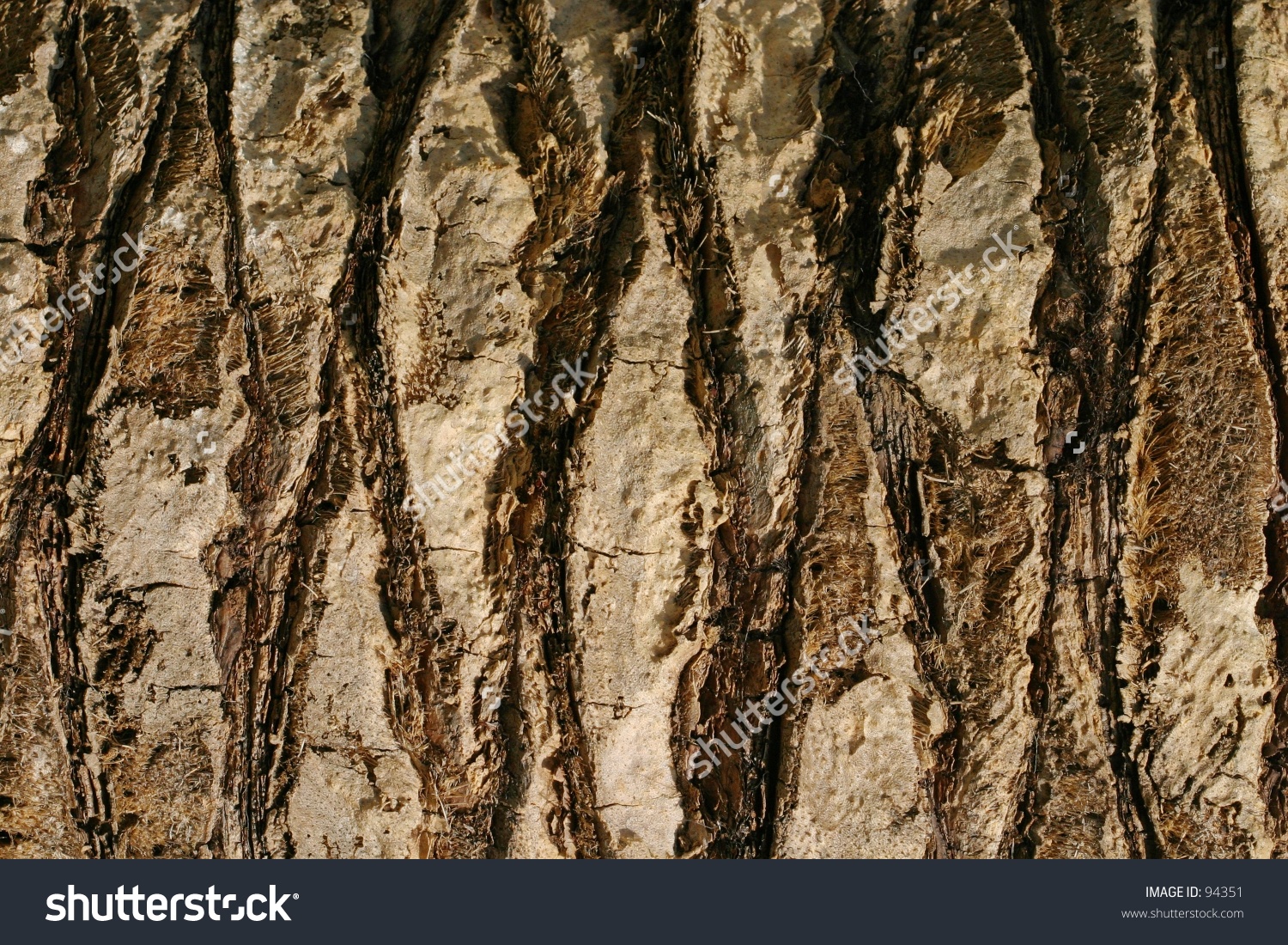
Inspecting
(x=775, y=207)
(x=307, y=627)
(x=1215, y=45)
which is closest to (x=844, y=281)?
(x=775, y=207)

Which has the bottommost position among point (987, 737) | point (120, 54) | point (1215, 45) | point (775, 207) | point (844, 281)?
point (987, 737)

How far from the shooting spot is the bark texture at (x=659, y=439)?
70.2 inches

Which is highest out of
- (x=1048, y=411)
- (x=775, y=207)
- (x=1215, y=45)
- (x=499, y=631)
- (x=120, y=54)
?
(x=120, y=54)

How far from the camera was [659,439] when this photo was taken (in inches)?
70.6

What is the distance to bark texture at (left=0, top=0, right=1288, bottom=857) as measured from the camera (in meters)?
1.78

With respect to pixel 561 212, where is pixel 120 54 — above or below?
above

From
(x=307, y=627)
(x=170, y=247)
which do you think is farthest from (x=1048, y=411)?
(x=170, y=247)

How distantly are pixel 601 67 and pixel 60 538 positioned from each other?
156 cm

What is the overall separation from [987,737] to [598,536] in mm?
949

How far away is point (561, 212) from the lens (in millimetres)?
1842

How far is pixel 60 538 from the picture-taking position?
1853 millimetres

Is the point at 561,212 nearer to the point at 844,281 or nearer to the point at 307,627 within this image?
the point at 844,281

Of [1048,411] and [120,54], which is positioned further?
[120,54]

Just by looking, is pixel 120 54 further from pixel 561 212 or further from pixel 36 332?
pixel 561 212
